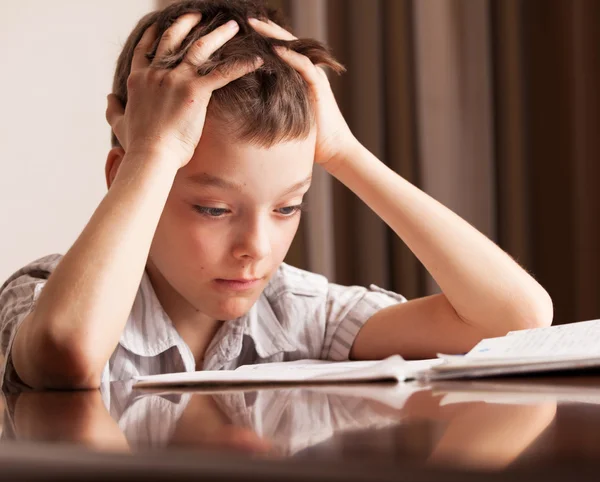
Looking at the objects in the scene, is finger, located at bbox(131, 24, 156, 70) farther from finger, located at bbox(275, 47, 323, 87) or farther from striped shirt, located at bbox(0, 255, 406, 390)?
striped shirt, located at bbox(0, 255, 406, 390)

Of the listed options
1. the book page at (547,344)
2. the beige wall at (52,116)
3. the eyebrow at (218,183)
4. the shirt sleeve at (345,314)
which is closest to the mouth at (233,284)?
the eyebrow at (218,183)

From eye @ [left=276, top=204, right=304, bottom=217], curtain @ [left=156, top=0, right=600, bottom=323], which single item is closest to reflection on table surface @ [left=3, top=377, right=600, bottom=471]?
eye @ [left=276, top=204, right=304, bottom=217]

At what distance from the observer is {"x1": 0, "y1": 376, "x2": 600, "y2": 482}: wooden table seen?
8.6 inches

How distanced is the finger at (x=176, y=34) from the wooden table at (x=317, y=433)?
0.56m

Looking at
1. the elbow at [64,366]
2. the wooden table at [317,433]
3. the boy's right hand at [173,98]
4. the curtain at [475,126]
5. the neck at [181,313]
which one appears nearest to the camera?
the wooden table at [317,433]

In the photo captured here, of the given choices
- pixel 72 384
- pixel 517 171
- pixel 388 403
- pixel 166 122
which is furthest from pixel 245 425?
pixel 517 171

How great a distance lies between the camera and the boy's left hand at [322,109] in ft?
3.78

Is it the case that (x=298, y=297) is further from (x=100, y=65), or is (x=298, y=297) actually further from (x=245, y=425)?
(x=100, y=65)

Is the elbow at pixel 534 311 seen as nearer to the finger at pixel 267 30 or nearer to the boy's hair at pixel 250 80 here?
the boy's hair at pixel 250 80

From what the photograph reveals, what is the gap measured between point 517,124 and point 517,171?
11 cm

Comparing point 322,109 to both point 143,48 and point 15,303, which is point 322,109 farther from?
point 15,303

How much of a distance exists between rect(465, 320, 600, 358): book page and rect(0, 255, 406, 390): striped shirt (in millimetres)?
421

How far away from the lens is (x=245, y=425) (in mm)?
384

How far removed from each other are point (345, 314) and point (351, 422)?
0.89 meters
